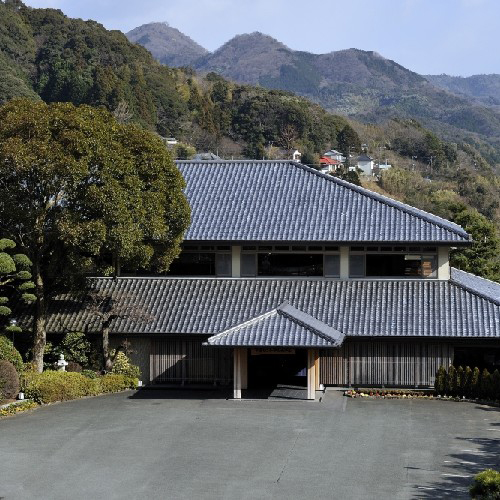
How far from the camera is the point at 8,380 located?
27031mm

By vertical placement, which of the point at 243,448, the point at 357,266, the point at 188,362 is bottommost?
the point at 243,448

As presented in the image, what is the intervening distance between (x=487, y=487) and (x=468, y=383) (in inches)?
541

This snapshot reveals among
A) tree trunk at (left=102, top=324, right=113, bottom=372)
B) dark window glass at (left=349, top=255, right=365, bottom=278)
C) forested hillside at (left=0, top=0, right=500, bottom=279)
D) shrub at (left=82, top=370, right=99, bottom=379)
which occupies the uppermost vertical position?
forested hillside at (left=0, top=0, right=500, bottom=279)

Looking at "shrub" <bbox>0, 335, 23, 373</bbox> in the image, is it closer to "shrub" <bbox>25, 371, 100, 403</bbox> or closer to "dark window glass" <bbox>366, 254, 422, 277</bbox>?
"shrub" <bbox>25, 371, 100, 403</bbox>

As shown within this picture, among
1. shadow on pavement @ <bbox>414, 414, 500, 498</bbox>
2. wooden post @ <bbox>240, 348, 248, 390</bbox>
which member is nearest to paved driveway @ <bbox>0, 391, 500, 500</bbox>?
shadow on pavement @ <bbox>414, 414, 500, 498</bbox>

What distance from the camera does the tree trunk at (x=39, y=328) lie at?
2938 cm

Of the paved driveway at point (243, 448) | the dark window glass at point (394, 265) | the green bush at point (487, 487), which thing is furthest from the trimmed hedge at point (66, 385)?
the green bush at point (487, 487)

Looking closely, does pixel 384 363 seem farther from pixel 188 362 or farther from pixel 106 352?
pixel 106 352

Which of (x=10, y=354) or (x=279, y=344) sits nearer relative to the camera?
(x=279, y=344)

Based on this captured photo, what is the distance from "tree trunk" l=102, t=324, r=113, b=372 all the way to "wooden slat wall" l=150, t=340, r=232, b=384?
4.58 ft

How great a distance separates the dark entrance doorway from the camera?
30.3 metres

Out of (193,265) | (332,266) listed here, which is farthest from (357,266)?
(193,265)

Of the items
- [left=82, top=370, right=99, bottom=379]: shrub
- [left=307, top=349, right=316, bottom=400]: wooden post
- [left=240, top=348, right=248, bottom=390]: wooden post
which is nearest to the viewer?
[left=307, top=349, right=316, bottom=400]: wooden post

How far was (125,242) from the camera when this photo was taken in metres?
28.1
